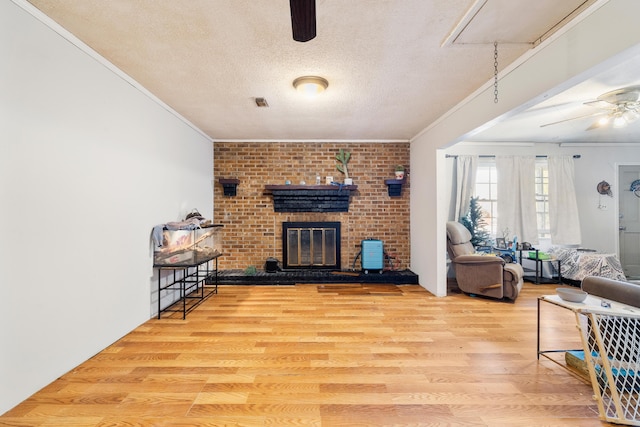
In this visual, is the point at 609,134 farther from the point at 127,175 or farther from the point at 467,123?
the point at 127,175

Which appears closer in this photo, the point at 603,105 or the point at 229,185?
the point at 603,105

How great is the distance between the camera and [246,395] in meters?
1.71

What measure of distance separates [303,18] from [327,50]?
1.03 m

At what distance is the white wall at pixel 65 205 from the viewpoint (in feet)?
5.11

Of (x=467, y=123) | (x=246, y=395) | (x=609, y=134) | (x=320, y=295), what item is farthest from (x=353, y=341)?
(x=609, y=134)

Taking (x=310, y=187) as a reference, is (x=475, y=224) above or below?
below

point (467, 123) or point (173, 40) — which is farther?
point (467, 123)

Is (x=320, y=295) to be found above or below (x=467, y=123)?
below

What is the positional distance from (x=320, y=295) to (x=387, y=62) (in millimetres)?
2887

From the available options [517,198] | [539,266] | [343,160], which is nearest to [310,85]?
[343,160]

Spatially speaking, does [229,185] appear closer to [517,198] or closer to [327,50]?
[327,50]

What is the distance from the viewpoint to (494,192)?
4.90 meters

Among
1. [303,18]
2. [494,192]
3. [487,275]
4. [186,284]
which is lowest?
[186,284]

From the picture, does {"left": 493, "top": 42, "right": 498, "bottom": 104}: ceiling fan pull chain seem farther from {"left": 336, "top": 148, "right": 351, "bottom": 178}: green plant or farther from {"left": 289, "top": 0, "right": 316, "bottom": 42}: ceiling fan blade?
{"left": 336, "top": 148, "right": 351, "bottom": 178}: green plant
